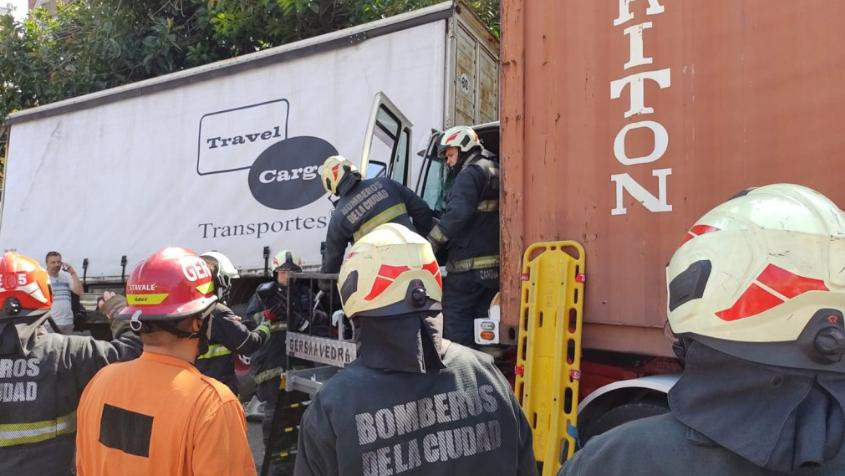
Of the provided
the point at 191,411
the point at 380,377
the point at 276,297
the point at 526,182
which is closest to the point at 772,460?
the point at 380,377

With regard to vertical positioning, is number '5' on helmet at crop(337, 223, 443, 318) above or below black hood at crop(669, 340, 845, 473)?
above

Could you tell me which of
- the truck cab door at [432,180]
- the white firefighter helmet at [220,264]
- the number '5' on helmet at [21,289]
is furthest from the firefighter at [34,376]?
the truck cab door at [432,180]

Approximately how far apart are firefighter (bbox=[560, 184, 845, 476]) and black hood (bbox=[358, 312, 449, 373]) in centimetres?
58

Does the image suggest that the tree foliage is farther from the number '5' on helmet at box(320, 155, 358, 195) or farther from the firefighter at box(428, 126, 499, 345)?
the firefighter at box(428, 126, 499, 345)

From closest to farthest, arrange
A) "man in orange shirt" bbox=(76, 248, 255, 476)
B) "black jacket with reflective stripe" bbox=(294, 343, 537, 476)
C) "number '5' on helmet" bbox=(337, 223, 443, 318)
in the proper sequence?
1. "black jacket with reflective stripe" bbox=(294, 343, 537, 476)
2. "number '5' on helmet" bbox=(337, 223, 443, 318)
3. "man in orange shirt" bbox=(76, 248, 255, 476)

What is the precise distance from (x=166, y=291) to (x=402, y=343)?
887 millimetres

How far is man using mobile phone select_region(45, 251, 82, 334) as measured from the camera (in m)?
7.05

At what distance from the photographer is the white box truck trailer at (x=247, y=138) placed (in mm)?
5590

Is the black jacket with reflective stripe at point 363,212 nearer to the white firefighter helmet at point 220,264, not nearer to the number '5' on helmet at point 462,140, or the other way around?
the number '5' on helmet at point 462,140

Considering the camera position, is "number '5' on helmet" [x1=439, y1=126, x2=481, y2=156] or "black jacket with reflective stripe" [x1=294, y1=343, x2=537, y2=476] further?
"number '5' on helmet" [x1=439, y1=126, x2=481, y2=156]

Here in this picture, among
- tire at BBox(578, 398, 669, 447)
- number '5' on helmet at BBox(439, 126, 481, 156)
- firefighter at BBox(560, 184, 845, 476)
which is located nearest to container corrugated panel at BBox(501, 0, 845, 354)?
tire at BBox(578, 398, 669, 447)

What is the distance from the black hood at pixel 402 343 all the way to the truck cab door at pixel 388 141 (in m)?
2.88

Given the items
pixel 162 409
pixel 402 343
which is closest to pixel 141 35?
pixel 162 409

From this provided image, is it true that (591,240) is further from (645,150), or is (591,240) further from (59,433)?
(59,433)
